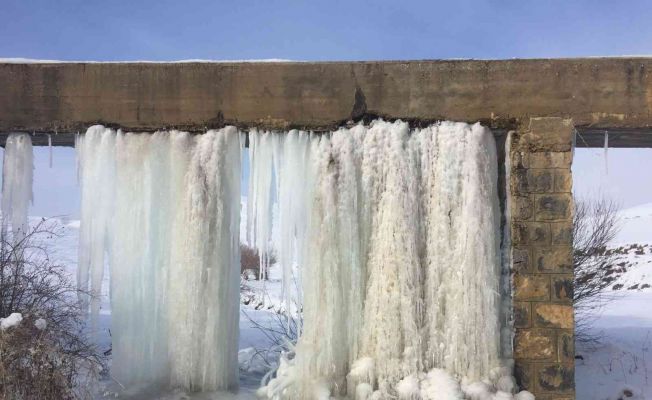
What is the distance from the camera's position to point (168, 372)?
5488 mm

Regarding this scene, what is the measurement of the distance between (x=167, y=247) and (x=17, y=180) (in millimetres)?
1563

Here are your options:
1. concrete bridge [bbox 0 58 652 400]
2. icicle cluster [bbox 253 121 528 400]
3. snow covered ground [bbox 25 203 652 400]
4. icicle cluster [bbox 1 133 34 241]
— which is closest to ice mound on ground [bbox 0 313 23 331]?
snow covered ground [bbox 25 203 652 400]

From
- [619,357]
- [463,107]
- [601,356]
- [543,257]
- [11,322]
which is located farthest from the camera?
[601,356]

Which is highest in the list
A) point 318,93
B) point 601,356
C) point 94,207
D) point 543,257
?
point 318,93

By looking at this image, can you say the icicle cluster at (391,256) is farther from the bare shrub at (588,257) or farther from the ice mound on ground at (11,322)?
the bare shrub at (588,257)

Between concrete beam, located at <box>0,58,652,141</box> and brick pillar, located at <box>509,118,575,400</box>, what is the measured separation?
262 millimetres

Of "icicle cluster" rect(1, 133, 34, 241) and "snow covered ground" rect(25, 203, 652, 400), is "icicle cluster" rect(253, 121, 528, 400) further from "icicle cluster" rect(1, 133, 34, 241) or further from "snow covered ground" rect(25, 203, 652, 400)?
"icicle cluster" rect(1, 133, 34, 241)

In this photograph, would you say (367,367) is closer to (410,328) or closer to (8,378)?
(410,328)

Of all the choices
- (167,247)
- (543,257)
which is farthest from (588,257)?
(167,247)

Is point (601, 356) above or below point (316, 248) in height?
below

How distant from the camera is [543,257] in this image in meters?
4.99

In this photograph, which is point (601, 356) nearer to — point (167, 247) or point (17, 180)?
point (167, 247)

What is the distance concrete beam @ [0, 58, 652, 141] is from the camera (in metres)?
5.03

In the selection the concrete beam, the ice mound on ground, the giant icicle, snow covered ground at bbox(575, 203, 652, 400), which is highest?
the concrete beam
